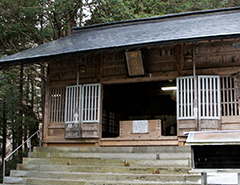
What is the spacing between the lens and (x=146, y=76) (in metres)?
10.4

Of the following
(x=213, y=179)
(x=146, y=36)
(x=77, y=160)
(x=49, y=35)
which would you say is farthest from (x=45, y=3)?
(x=213, y=179)

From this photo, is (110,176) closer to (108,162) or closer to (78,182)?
(78,182)

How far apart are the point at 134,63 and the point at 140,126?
85.3 inches

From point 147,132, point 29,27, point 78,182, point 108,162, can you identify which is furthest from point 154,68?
point 29,27

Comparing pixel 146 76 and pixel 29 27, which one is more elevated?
pixel 29 27

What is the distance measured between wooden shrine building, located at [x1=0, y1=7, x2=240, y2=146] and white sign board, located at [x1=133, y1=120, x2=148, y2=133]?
0.03 metres

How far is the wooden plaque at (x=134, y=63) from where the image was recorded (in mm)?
10117

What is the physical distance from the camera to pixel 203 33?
28.7 feet

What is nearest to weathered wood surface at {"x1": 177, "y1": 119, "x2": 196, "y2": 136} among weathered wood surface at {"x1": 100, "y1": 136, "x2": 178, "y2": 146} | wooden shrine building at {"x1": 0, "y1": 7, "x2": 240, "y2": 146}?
wooden shrine building at {"x1": 0, "y1": 7, "x2": 240, "y2": 146}

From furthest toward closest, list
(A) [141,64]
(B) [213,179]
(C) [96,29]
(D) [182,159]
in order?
(C) [96,29] → (A) [141,64] → (D) [182,159] → (B) [213,179]

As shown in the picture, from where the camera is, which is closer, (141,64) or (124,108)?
(141,64)

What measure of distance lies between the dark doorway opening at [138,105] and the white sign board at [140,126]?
3.70m

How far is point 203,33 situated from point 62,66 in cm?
547

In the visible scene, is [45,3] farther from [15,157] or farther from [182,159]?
[182,159]
